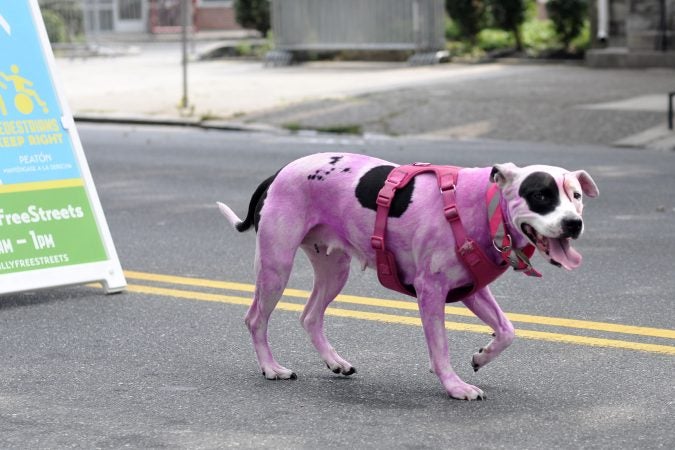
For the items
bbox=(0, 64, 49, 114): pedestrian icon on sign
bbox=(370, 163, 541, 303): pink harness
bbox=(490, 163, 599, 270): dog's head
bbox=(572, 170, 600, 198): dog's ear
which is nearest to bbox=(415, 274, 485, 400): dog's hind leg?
bbox=(370, 163, 541, 303): pink harness

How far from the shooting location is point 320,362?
6289 millimetres

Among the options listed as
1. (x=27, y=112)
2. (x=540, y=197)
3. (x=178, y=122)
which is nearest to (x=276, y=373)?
(x=540, y=197)

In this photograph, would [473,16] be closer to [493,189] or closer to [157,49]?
[157,49]

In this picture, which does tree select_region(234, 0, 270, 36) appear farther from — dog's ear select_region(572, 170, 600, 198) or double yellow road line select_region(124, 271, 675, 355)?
dog's ear select_region(572, 170, 600, 198)

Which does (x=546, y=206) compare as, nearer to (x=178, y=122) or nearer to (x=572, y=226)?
(x=572, y=226)

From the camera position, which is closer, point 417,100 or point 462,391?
point 462,391

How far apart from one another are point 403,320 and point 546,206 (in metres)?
2.20

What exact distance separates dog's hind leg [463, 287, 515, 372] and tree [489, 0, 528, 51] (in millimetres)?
23537

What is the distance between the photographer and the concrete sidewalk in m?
17.2

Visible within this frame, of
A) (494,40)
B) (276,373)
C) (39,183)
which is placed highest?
(39,183)

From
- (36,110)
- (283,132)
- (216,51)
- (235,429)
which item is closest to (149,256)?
(36,110)

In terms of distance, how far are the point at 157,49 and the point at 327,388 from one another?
109ft

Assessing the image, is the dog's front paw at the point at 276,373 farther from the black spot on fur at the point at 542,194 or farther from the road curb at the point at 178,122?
the road curb at the point at 178,122

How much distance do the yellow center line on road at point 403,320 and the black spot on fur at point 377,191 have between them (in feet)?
4.69
